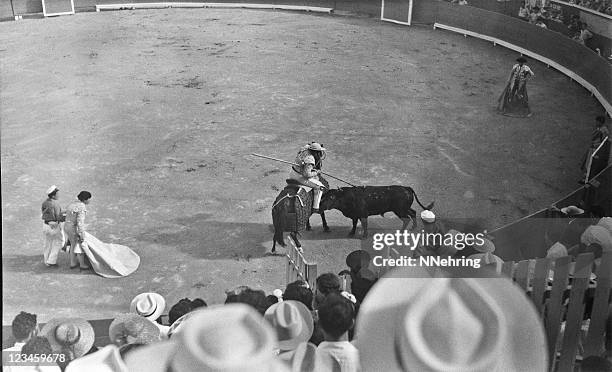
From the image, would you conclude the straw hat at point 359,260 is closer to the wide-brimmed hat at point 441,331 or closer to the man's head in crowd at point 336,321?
the man's head in crowd at point 336,321

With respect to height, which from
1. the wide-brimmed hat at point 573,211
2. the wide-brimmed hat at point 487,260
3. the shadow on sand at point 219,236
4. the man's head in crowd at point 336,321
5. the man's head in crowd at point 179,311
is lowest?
the shadow on sand at point 219,236

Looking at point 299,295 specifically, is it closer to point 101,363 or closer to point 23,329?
point 101,363

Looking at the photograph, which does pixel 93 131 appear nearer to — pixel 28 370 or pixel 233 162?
pixel 233 162

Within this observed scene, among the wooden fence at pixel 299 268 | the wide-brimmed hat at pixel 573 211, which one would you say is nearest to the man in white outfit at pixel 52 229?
the wooden fence at pixel 299 268

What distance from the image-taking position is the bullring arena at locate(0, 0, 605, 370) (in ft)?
20.3

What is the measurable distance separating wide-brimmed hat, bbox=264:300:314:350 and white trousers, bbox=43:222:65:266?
3.31 meters

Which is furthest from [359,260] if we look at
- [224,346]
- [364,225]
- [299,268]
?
[224,346]

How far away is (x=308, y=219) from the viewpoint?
21.3 ft

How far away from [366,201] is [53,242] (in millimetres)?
2889

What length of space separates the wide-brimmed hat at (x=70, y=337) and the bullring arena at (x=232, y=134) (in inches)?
69.0

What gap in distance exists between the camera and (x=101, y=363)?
2918mm

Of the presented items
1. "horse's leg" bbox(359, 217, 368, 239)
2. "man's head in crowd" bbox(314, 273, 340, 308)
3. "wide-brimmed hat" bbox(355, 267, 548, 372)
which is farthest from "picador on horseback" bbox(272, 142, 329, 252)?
"wide-brimmed hat" bbox(355, 267, 548, 372)

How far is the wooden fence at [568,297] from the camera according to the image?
12.5 ft

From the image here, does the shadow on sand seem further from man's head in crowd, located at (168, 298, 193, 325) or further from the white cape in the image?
man's head in crowd, located at (168, 298, 193, 325)
